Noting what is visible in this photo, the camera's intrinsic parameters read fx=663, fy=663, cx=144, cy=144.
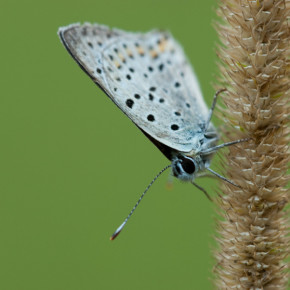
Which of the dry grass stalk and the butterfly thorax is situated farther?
the butterfly thorax

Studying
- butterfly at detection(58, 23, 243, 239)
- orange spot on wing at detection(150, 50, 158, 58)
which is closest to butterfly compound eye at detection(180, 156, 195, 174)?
butterfly at detection(58, 23, 243, 239)

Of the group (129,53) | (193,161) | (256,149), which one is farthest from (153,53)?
(256,149)

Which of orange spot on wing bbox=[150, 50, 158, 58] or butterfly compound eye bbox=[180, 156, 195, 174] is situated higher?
orange spot on wing bbox=[150, 50, 158, 58]

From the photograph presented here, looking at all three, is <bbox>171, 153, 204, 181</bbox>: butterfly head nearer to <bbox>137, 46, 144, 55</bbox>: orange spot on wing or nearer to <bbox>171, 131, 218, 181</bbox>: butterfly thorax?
<bbox>171, 131, 218, 181</bbox>: butterfly thorax

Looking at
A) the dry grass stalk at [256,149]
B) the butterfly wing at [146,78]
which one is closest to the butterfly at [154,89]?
the butterfly wing at [146,78]

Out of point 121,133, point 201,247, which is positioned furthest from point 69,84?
point 201,247

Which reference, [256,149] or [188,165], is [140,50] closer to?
[188,165]
